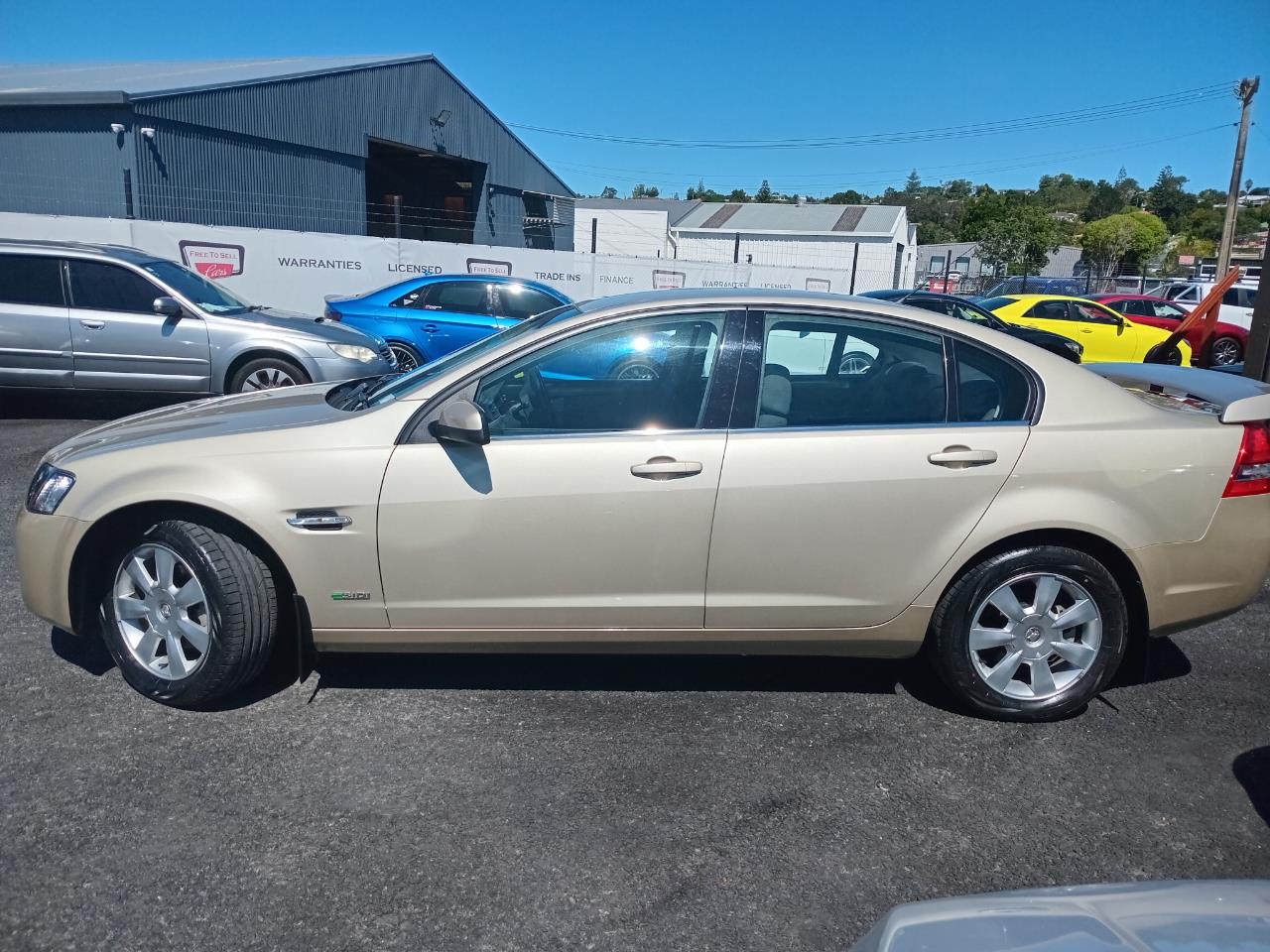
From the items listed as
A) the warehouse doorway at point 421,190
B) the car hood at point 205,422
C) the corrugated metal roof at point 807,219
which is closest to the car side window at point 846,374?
the car hood at point 205,422

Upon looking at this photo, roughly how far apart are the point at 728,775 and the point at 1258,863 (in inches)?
63.8

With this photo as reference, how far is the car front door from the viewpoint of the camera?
11.5 metres

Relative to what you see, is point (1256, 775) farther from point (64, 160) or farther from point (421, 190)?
point (421, 190)

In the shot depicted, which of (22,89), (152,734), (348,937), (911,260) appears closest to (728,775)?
(348,937)

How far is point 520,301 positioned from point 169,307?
14.3 feet

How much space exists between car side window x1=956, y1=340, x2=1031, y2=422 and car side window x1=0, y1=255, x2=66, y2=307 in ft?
26.9

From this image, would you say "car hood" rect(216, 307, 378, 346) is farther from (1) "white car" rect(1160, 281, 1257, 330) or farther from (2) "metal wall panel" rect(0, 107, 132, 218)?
(1) "white car" rect(1160, 281, 1257, 330)

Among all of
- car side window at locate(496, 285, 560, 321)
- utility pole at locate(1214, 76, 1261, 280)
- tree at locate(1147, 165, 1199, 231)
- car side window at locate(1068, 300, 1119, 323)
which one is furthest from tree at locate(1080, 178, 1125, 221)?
car side window at locate(496, 285, 560, 321)

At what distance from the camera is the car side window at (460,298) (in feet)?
38.6

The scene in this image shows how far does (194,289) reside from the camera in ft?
30.3

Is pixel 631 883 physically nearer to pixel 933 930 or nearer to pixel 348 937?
pixel 348 937

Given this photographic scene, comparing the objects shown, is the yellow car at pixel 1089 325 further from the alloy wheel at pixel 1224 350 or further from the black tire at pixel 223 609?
the black tire at pixel 223 609

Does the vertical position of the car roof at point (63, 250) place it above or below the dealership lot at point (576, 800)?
above

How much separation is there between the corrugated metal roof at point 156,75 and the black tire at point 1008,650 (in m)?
21.7
